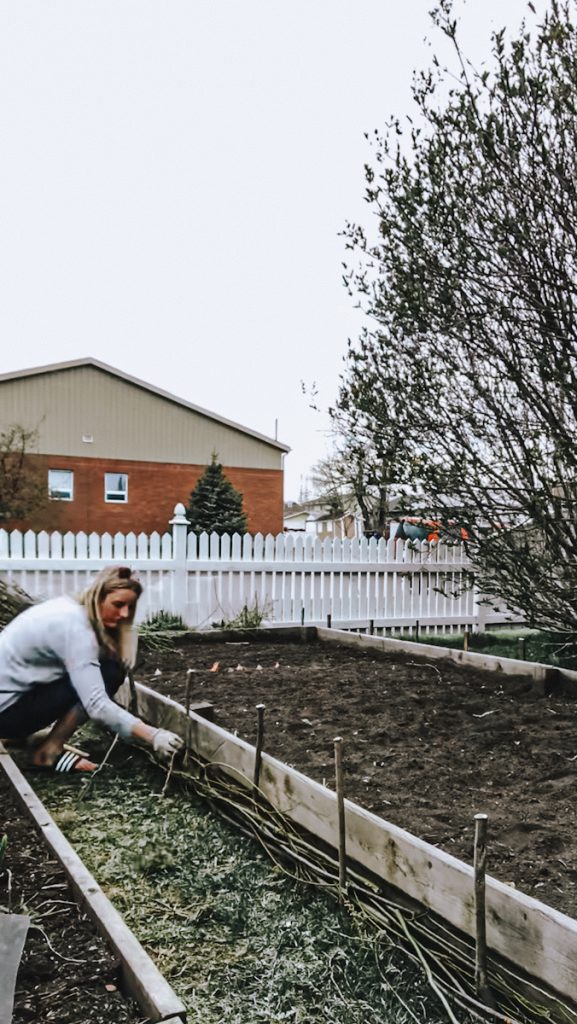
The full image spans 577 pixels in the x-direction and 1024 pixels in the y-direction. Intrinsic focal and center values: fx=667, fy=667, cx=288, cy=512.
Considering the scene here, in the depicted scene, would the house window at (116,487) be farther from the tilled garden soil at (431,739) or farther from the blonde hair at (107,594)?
the blonde hair at (107,594)

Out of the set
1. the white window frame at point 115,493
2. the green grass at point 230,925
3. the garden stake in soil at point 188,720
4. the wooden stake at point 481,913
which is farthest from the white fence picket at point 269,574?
the white window frame at point 115,493

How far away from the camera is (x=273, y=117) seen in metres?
6.07

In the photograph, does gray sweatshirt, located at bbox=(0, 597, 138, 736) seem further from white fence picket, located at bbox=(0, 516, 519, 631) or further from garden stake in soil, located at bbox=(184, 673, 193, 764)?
white fence picket, located at bbox=(0, 516, 519, 631)

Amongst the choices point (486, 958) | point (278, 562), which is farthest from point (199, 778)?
point (278, 562)

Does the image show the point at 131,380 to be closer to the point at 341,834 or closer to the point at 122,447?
the point at 122,447

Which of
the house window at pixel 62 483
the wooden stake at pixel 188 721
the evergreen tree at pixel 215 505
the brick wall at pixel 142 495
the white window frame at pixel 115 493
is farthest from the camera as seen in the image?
the white window frame at pixel 115 493

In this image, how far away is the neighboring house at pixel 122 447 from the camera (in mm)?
22891

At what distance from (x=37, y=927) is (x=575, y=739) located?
2.76 m

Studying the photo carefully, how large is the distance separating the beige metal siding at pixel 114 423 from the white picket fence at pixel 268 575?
1536 cm

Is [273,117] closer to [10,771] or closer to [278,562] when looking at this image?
[278,562]

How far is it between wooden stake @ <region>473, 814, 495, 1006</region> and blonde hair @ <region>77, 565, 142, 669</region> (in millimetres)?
1280

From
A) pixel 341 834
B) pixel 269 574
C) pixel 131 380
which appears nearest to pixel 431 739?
pixel 341 834

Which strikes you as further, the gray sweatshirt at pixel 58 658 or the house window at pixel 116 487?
the house window at pixel 116 487

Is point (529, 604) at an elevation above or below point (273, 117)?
below
